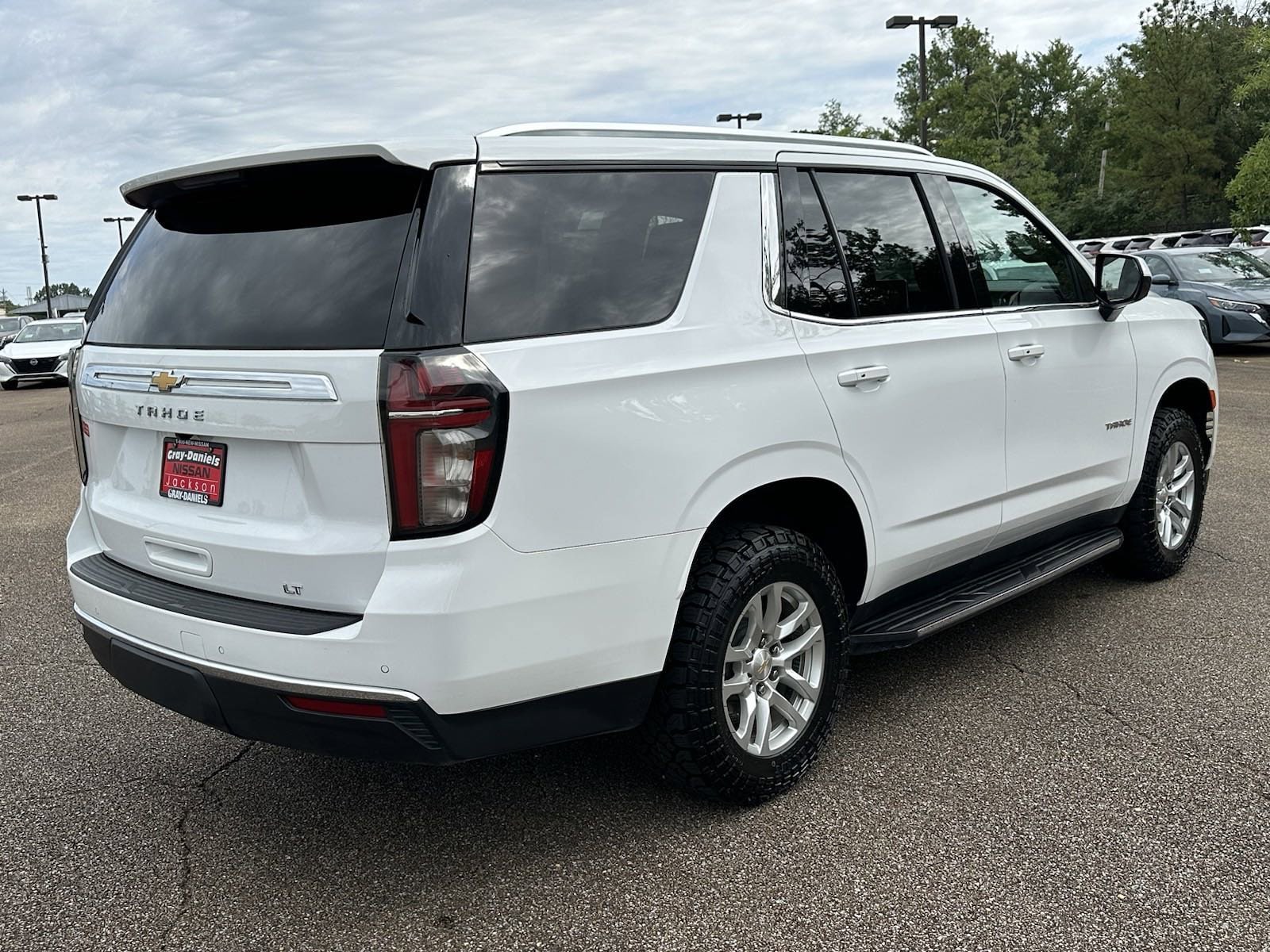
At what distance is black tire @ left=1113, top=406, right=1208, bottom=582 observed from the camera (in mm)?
4957

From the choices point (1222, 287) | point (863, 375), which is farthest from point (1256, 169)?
point (863, 375)

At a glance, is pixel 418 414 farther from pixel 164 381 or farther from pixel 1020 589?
pixel 1020 589

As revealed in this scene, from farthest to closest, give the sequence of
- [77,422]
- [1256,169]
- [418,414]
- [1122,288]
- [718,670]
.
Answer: [1256,169] → [1122,288] → [77,422] → [718,670] → [418,414]

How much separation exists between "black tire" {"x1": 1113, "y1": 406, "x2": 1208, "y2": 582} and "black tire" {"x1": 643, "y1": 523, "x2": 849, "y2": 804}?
242 cm

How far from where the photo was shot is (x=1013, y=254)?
14.1 feet

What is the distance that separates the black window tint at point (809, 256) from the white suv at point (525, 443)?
1 centimetres

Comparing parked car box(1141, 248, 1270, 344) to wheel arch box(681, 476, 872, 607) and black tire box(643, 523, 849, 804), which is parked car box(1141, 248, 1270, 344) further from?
black tire box(643, 523, 849, 804)

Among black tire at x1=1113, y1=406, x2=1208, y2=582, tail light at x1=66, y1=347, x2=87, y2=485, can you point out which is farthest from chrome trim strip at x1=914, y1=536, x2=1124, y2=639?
tail light at x1=66, y1=347, x2=87, y2=485

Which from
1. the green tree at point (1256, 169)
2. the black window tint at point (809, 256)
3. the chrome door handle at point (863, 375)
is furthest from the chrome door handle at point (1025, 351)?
the green tree at point (1256, 169)

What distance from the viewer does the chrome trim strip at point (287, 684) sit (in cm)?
251

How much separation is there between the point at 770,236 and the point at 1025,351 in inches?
53.1

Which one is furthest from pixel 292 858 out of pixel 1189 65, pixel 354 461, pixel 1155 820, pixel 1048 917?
pixel 1189 65

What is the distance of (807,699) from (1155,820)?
3.26 feet

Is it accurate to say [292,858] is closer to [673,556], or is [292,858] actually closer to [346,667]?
[346,667]
